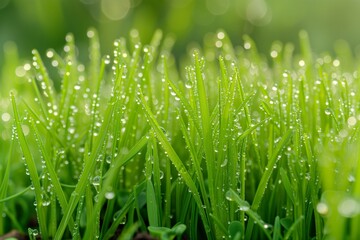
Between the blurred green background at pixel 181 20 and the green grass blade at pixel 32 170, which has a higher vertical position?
the blurred green background at pixel 181 20

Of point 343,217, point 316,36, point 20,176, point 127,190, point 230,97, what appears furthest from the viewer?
point 316,36

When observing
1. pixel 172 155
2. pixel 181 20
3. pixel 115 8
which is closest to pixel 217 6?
pixel 181 20

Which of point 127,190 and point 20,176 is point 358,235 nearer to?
point 127,190

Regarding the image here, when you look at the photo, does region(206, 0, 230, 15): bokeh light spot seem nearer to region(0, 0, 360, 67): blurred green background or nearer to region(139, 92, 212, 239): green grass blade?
region(0, 0, 360, 67): blurred green background

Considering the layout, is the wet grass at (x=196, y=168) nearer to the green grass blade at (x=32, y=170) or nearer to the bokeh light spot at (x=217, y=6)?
the green grass blade at (x=32, y=170)

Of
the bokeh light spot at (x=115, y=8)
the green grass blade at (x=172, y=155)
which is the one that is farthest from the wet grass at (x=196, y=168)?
the bokeh light spot at (x=115, y=8)

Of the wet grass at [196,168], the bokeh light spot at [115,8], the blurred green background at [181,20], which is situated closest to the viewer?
the wet grass at [196,168]

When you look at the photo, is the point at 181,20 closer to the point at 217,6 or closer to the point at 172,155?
the point at 217,6

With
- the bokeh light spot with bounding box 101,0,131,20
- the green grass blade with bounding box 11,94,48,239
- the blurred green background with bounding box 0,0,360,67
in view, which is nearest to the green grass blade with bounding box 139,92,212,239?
the green grass blade with bounding box 11,94,48,239

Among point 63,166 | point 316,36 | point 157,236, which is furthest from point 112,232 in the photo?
point 316,36
